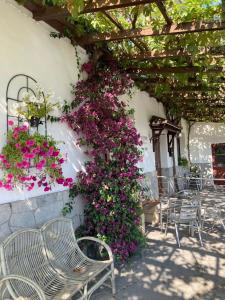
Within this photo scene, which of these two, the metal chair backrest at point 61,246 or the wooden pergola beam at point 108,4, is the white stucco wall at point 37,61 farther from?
the wooden pergola beam at point 108,4

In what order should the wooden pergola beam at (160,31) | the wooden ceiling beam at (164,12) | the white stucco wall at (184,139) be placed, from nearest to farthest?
the wooden ceiling beam at (164,12)
the wooden pergola beam at (160,31)
the white stucco wall at (184,139)

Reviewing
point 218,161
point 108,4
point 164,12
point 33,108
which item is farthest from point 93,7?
point 218,161

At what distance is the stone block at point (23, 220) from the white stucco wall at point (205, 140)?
11.3 meters

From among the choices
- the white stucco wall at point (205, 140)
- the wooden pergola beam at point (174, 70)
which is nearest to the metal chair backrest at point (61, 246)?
the wooden pergola beam at point (174, 70)

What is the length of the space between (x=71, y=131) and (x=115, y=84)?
101cm

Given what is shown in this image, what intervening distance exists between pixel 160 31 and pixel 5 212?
2813 millimetres

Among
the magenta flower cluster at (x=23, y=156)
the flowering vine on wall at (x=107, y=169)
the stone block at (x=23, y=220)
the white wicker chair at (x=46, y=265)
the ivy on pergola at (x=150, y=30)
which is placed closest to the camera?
the white wicker chair at (x=46, y=265)

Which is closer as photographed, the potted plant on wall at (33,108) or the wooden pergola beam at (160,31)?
the potted plant on wall at (33,108)

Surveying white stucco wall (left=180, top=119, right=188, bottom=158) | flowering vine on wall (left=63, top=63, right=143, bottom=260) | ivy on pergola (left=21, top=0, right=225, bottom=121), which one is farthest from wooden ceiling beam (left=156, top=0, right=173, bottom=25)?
white stucco wall (left=180, top=119, right=188, bottom=158)

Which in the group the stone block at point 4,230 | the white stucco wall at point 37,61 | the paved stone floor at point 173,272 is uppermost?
the white stucco wall at point 37,61

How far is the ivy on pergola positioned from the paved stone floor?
9.32 feet

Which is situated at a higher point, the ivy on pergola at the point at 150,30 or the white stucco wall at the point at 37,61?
the ivy on pergola at the point at 150,30

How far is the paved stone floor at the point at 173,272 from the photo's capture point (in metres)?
3.30

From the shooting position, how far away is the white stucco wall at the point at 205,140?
533 inches
